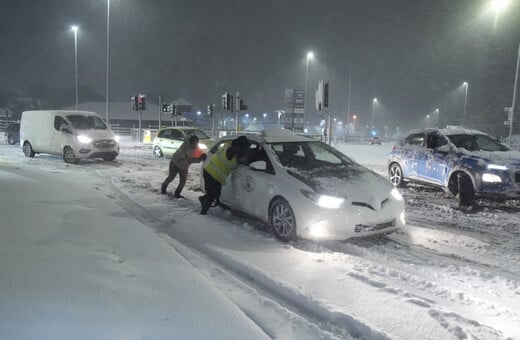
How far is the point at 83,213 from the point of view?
714 centimetres

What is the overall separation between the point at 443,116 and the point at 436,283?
7432cm

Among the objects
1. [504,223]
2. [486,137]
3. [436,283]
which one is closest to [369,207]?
[436,283]

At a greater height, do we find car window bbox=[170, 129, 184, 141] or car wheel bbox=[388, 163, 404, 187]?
car window bbox=[170, 129, 184, 141]

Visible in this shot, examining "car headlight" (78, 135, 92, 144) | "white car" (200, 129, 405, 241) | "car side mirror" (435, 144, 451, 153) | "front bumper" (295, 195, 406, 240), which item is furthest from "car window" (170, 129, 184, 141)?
"front bumper" (295, 195, 406, 240)

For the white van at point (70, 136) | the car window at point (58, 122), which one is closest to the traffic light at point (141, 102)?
the white van at point (70, 136)

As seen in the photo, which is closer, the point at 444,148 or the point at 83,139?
the point at 444,148

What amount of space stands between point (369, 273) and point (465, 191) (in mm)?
5629

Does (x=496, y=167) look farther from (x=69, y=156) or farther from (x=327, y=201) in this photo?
(x=69, y=156)

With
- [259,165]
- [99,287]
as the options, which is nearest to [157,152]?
[259,165]

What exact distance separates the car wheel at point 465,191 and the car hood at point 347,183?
12.2ft

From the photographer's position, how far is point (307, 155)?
7.66 meters

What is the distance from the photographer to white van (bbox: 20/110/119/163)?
16.0 metres

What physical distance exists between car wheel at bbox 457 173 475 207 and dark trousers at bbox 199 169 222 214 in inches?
212

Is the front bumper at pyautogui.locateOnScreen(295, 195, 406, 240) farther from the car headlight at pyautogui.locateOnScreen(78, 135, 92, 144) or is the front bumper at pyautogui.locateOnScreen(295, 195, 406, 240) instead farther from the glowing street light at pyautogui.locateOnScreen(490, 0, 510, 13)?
the glowing street light at pyautogui.locateOnScreen(490, 0, 510, 13)
